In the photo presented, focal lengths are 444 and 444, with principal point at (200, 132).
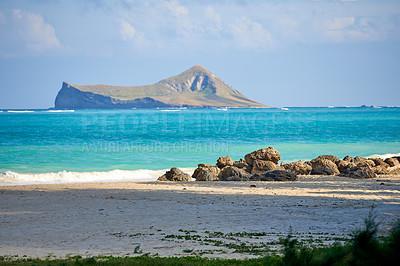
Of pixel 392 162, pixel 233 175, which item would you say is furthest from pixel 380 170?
pixel 233 175

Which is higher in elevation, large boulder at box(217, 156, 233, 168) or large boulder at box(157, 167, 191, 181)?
large boulder at box(217, 156, 233, 168)

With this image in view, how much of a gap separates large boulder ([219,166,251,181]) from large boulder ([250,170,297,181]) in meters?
0.39

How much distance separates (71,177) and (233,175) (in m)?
9.22

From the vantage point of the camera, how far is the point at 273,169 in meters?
23.1

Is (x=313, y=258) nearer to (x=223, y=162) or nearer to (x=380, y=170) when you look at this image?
(x=380, y=170)

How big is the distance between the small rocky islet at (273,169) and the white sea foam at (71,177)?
2.84 meters

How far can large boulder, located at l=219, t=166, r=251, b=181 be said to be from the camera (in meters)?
21.2

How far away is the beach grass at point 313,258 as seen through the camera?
16.6ft

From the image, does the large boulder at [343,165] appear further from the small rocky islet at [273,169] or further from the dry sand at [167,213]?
the dry sand at [167,213]

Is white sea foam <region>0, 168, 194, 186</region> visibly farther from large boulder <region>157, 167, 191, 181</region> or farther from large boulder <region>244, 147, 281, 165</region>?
large boulder <region>244, 147, 281, 165</region>

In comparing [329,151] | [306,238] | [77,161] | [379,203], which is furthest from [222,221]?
[329,151]

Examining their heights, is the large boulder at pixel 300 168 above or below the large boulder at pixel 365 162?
below

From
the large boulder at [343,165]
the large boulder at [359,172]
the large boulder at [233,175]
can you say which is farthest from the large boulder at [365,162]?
the large boulder at [233,175]

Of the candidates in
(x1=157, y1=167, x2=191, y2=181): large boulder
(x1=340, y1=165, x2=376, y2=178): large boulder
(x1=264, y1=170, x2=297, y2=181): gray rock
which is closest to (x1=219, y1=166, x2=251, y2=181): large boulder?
(x1=264, y1=170, x2=297, y2=181): gray rock
